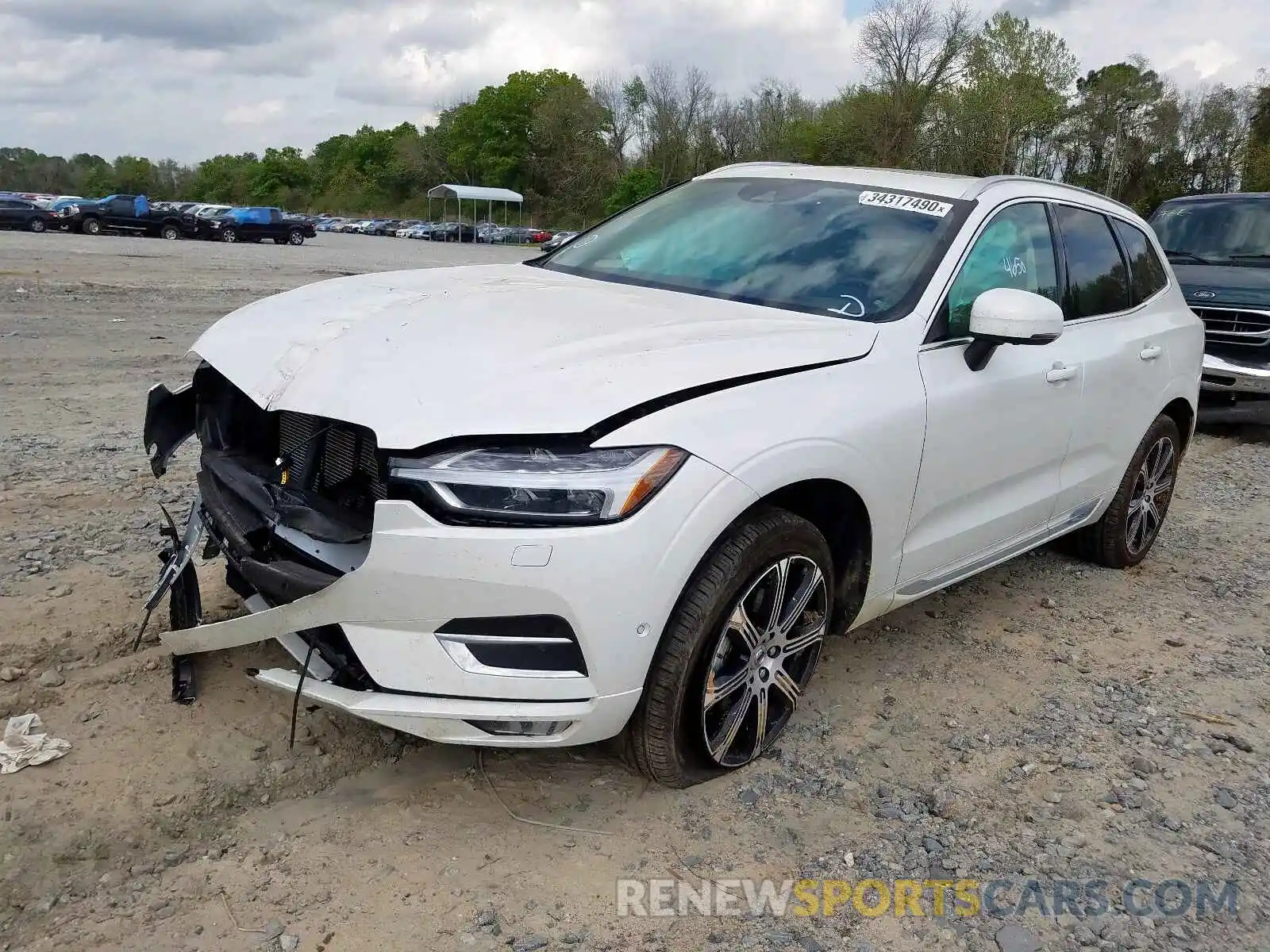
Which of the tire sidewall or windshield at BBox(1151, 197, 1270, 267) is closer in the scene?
the tire sidewall

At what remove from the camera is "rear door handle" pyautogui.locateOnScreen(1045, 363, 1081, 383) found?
12.5 ft

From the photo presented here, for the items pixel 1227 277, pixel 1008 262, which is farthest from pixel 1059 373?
pixel 1227 277

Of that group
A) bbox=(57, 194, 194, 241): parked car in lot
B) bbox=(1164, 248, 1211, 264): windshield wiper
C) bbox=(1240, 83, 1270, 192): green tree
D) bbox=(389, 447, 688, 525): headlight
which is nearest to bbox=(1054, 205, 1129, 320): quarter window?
bbox=(389, 447, 688, 525): headlight

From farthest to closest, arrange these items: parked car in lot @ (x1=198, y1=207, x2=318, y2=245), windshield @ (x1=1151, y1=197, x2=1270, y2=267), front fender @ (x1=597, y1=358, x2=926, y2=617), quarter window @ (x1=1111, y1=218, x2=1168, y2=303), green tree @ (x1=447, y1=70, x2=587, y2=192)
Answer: green tree @ (x1=447, y1=70, x2=587, y2=192) < parked car in lot @ (x1=198, y1=207, x2=318, y2=245) < windshield @ (x1=1151, y1=197, x2=1270, y2=267) < quarter window @ (x1=1111, y1=218, x2=1168, y2=303) < front fender @ (x1=597, y1=358, x2=926, y2=617)

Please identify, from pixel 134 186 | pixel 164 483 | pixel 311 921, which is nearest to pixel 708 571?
pixel 311 921

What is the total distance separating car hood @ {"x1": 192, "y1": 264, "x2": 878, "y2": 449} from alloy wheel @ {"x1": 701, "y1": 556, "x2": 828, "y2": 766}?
62 centimetres

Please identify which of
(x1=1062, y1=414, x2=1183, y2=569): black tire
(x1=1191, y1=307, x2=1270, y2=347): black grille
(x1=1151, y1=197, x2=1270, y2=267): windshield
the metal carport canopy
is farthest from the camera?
the metal carport canopy

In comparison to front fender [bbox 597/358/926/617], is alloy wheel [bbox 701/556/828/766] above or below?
below

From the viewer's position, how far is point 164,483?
5336 mm

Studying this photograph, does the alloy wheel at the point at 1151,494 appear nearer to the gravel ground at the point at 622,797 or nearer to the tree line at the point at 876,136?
the gravel ground at the point at 622,797

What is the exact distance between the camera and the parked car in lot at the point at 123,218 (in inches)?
1420

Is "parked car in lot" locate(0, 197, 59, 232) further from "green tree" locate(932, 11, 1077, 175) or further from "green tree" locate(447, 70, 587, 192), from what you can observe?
"green tree" locate(447, 70, 587, 192)

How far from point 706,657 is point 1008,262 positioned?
2081mm

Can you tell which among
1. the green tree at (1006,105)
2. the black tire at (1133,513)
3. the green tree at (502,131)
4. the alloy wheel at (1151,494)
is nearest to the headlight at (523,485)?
the black tire at (1133,513)
